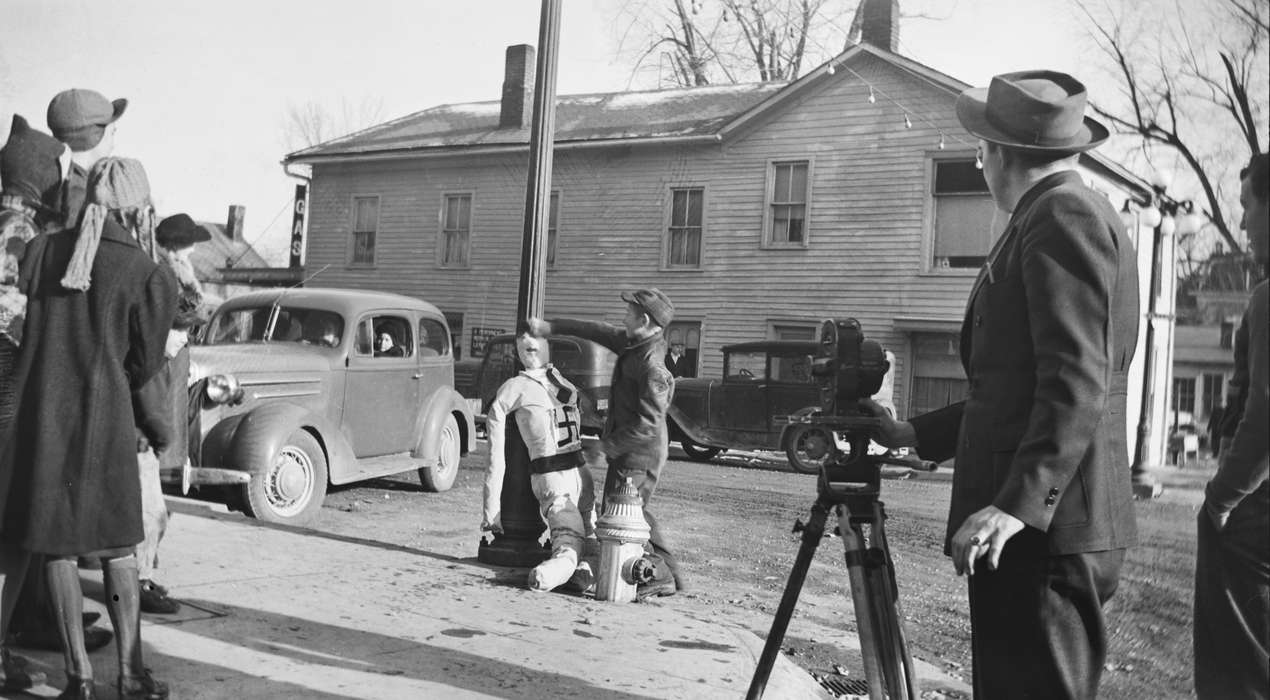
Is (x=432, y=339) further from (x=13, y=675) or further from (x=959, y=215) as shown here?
(x=13, y=675)

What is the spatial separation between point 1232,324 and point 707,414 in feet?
11.0

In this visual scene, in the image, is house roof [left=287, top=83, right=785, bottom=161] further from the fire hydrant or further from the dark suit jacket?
the dark suit jacket

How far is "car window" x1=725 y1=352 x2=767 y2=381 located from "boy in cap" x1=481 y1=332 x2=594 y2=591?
2.73ft

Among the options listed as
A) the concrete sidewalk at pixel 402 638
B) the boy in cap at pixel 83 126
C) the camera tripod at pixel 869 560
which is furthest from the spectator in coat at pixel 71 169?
the camera tripod at pixel 869 560

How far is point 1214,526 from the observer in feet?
8.25

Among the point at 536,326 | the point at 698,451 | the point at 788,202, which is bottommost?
the point at 698,451

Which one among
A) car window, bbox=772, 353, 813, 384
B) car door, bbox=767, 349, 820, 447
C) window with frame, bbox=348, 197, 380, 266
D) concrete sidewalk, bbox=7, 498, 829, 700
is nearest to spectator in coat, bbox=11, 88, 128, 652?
concrete sidewalk, bbox=7, 498, 829, 700

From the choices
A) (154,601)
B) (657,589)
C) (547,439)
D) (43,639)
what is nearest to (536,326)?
(547,439)

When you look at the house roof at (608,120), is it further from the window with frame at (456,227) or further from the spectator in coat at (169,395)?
the spectator in coat at (169,395)

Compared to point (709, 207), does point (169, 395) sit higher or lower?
lower

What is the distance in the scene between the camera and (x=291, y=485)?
290 inches

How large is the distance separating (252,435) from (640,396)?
10.7 ft

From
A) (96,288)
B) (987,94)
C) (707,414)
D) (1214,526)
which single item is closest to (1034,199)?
(987,94)

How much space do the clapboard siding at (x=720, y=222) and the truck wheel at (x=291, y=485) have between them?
1.57 metres
